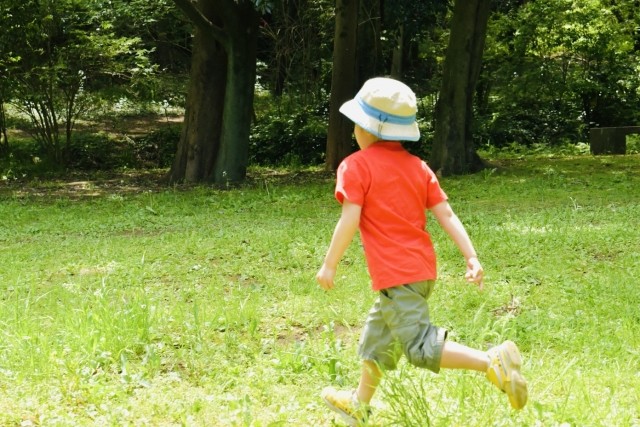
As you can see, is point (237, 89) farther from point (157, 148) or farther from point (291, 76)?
point (291, 76)

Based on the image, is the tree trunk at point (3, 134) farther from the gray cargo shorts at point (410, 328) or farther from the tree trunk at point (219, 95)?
the gray cargo shorts at point (410, 328)

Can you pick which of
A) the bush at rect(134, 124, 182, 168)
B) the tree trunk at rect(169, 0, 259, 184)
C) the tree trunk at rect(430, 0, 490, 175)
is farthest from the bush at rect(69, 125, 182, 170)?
the tree trunk at rect(430, 0, 490, 175)

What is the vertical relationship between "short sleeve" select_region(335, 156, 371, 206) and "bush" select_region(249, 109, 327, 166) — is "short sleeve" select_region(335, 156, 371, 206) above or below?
above

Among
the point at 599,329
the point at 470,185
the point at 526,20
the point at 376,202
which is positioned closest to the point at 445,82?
the point at 470,185

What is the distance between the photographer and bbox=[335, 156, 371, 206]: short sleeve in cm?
396

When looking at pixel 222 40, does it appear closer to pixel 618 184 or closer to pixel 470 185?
pixel 470 185

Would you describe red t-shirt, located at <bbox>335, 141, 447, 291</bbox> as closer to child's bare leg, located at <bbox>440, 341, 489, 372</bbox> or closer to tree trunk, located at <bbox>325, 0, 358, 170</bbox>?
child's bare leg, located at <bbox>440, 341, 489, 372</bbox>

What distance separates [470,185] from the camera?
14.5 m

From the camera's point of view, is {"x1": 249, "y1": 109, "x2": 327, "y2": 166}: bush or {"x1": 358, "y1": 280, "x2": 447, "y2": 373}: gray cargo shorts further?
{"x1": 249, "y1": 109, "x2": 327, "y2": 166}: bush

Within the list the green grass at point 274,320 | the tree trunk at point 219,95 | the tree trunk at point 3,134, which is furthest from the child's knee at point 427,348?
the tree trunk at point 3,134

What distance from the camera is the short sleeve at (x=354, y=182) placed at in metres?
3.96

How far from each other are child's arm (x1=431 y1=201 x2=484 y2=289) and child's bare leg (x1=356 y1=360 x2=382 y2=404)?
613 mm

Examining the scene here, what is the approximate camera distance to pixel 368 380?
4.19 m

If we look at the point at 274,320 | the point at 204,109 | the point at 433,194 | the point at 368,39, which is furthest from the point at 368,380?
the point at 368,39
